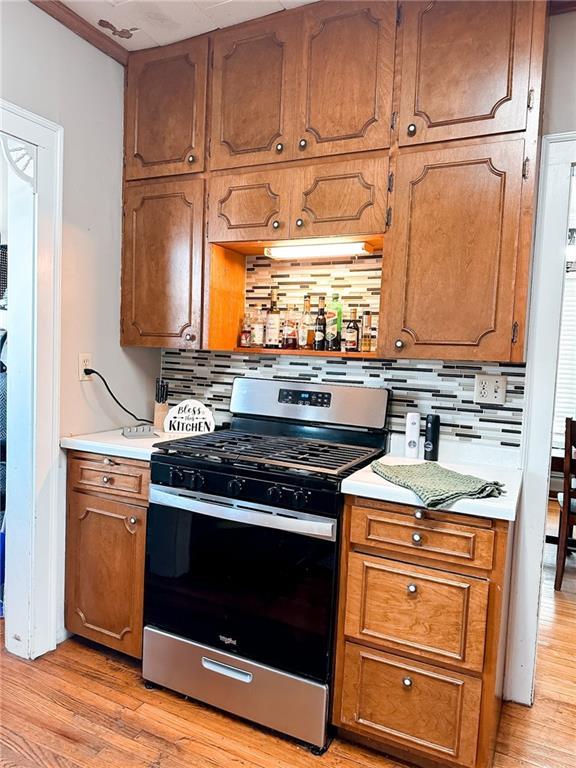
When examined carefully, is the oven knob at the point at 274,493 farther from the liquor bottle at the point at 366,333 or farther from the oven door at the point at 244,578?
the liquor bottle at the point at 366,333

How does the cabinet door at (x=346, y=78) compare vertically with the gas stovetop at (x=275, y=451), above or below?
above

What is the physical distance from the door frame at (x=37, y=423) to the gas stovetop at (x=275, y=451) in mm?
556

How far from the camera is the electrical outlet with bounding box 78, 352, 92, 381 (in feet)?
7.62

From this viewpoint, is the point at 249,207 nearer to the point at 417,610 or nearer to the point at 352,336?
the point at 352,336

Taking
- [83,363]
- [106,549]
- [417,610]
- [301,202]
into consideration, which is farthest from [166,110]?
[417,610]

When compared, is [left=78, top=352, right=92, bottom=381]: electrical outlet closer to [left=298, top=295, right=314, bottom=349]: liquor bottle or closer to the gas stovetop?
the gas stovetop

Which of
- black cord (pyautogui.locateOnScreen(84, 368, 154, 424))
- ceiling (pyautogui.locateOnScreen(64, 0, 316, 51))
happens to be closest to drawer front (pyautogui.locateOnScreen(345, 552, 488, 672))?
black cord (pyautogui.locateOnScreen(84, 368, 154, 424))

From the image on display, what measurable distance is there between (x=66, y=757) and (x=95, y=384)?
55.4 inches

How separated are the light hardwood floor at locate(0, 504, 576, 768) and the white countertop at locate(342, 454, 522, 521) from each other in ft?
2.91

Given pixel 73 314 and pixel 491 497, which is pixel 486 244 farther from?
pixel 73 314

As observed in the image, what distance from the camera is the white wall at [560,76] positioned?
184 centimetres

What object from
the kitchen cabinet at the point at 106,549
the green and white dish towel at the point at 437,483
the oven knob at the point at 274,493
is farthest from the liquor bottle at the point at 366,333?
the kitchen cabinet at the point at 106,549

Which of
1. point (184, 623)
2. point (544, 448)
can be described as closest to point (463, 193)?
point (544, 448)

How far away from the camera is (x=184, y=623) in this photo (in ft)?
6.48
